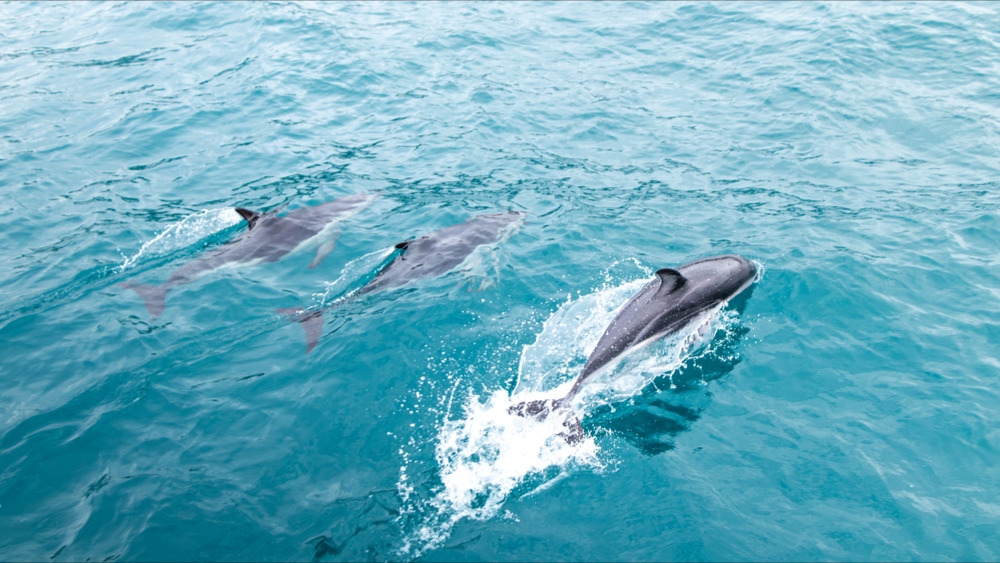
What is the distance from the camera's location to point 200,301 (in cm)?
1220

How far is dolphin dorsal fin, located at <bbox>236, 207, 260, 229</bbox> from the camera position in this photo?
13.6 metres

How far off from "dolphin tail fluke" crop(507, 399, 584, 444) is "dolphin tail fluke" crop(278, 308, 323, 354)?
3654mm

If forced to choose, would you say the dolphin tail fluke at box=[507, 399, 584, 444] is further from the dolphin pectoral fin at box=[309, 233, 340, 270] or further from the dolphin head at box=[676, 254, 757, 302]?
the dolphin pectoral fin at box=[309, 233, 340, 270]

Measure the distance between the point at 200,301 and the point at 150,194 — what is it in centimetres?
489

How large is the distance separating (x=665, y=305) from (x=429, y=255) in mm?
4670

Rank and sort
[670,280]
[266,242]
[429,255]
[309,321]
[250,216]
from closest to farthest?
[670,280] → [309,321] → [429,255] → [266,242] → [250,216]

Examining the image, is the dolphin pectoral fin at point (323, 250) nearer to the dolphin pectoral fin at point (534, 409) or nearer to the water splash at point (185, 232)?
the water splash at point (185, 232)

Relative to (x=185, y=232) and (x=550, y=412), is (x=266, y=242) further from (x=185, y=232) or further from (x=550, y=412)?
(x=550, y=412)

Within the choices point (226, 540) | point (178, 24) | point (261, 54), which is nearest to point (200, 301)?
point (226, 540)

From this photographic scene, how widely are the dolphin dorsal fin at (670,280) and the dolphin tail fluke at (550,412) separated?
8.22 feet

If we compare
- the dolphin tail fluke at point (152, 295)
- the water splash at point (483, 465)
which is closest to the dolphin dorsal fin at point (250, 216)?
the dolphin tail fluke at point (152, 295)

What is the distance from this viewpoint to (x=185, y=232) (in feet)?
46.2

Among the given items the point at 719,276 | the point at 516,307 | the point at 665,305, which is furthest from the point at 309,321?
the point at 719,276

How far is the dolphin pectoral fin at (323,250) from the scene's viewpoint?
1336cm
